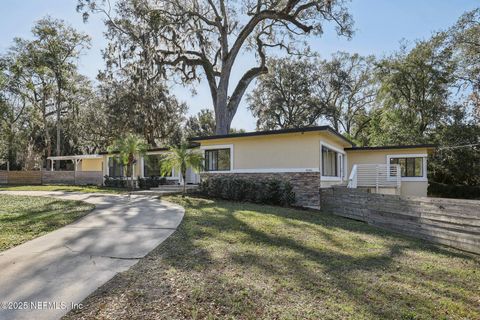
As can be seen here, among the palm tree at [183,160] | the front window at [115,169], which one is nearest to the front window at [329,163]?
the palm tree at [183,160]

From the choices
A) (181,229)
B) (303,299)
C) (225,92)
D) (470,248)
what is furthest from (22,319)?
(225,92)

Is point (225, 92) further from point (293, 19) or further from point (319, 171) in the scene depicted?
point (319, 171)

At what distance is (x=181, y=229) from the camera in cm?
691

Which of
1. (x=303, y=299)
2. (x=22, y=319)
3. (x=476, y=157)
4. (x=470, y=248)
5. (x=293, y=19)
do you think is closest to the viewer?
(x=22, y=319)

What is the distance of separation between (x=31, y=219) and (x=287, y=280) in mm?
7096

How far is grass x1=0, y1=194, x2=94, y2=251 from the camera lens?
20.1 ft

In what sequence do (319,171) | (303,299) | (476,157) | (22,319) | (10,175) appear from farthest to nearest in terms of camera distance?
1. (10,175)
2. (476,157)
3. (319,171)
4. (303,299)
5. (22,319)

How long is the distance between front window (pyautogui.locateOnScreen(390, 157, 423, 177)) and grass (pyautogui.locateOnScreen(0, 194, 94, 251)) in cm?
1551

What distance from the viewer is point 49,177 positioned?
25.0m

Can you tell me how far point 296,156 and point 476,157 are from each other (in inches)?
620

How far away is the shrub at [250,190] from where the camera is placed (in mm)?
11961

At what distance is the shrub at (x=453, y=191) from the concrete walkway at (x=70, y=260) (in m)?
21.2

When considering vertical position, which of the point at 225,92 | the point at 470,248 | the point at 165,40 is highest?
the point at 165,40

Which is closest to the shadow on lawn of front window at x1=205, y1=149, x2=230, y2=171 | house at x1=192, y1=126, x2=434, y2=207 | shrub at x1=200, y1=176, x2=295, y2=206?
shrub at x1=200, y1=176, x2=295, y2=206
